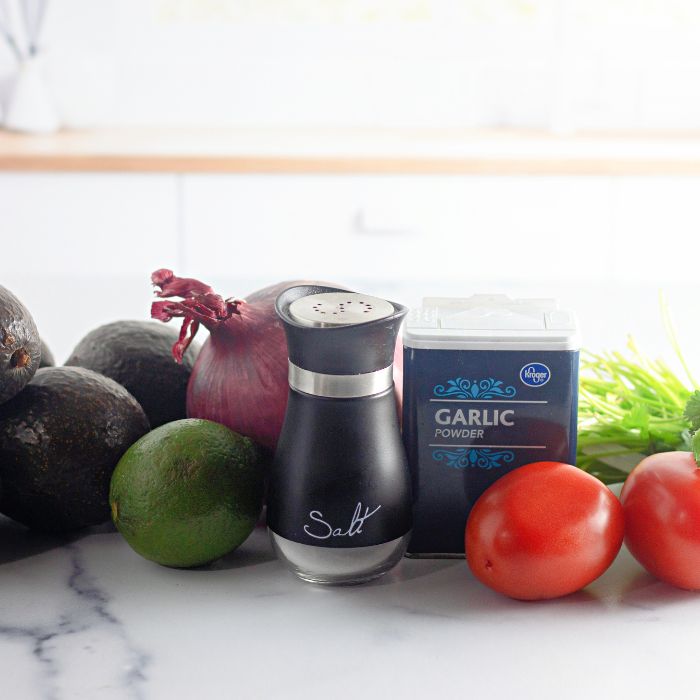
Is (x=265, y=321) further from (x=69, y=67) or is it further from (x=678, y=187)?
(x=69, y=67)

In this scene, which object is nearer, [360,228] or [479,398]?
[479,398]

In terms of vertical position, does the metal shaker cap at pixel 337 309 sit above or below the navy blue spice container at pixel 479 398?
above

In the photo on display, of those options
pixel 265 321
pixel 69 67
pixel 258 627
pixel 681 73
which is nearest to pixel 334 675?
pixel 258 627

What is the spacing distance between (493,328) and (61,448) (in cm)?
31

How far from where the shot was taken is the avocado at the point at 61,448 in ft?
2.30

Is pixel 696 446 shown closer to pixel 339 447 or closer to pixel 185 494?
pixel 339 447

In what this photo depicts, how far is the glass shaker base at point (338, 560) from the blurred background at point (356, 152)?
739 millimetres

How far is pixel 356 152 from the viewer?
7.73 ft

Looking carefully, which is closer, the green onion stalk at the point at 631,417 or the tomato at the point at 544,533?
the tomato at the point at 544,533

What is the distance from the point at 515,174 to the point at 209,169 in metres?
0.68

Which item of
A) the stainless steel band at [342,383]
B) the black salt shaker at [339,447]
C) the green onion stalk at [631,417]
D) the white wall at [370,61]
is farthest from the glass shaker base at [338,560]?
the white wall at [370,61]

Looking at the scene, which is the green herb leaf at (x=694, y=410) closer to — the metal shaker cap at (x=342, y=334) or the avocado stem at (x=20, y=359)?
the metal shaker cap at (x=342, y=334)

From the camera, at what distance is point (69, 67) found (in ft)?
9.10

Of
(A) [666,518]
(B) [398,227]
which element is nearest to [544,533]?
(A) [666,518]
